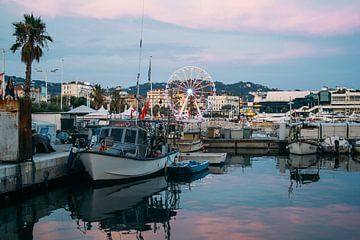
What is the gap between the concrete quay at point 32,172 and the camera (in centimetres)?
1805

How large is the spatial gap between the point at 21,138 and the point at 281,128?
34784 millimetres

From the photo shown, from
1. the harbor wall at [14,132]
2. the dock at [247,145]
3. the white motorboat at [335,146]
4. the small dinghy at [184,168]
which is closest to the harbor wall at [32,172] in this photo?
the harbor wall at [14,132]

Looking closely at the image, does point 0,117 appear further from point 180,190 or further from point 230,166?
point 230,166

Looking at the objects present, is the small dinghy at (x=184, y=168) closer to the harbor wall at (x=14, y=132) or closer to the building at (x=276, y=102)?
the harbor wall at (x=14, y=132)

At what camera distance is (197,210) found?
18094mm

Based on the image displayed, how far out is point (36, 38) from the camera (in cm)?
3619

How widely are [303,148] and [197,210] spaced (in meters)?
25.1

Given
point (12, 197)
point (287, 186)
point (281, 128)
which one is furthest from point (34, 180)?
point (281, 128)

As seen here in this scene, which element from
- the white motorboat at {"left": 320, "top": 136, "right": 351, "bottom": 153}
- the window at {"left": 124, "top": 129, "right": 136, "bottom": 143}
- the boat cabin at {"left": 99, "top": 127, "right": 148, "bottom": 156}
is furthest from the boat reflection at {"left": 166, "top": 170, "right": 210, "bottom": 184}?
the white motorboat at {"left": 320, "top": 136, "right": 351, "bottom": 153}

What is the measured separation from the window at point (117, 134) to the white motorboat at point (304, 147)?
2153 cm

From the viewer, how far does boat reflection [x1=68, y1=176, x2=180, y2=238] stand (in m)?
16.0

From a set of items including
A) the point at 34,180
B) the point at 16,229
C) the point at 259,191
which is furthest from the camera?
the point at 259,191

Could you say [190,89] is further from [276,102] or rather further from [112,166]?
[276,102]

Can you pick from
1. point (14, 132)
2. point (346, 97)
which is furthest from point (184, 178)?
point (346, 97)
